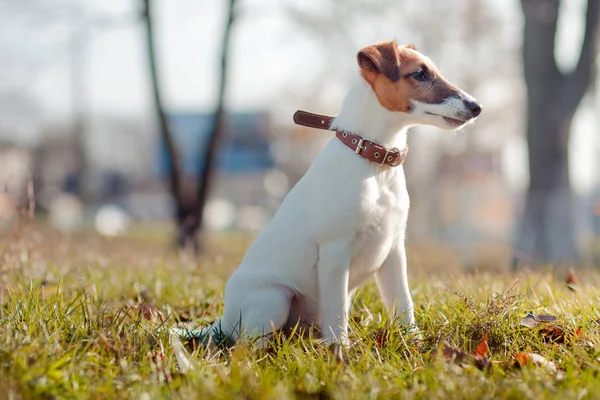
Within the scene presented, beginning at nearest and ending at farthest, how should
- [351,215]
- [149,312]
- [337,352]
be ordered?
[337,352] → [351,215] → [149,312]

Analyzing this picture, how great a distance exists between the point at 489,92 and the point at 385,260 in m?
21.4

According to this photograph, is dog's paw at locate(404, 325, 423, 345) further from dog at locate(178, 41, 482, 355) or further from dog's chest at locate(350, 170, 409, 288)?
dog's chest at locate(350, 170, 409, 288)

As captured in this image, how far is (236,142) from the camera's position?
40.3 meters

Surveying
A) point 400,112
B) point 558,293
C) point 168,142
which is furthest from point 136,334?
point 168,142

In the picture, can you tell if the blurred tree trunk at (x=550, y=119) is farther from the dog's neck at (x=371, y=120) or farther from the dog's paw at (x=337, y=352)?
the dog's paw at (x=337, y=352)

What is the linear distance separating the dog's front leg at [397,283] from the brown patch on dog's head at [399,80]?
0.74 meters

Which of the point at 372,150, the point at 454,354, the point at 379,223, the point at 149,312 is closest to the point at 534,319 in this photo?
the point at 454,354

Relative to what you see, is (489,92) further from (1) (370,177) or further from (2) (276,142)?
(1) (370,177)

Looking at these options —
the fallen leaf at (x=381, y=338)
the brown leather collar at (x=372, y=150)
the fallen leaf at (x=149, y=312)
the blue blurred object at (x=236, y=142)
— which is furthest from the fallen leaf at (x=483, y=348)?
the blue blurred object at (x=236, y=142)

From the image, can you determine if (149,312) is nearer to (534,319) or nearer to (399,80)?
(399,80)

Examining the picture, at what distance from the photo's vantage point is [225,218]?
34156 mm

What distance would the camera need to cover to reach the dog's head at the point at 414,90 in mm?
3062

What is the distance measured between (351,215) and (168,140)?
314 inches

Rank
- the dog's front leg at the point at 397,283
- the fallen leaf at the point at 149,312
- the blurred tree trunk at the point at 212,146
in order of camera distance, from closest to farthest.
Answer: the dog's front leg at the point at 397,283 < the fallen leaf at the point at 149,312 < the blurred tree trunk at the point at 212,146
